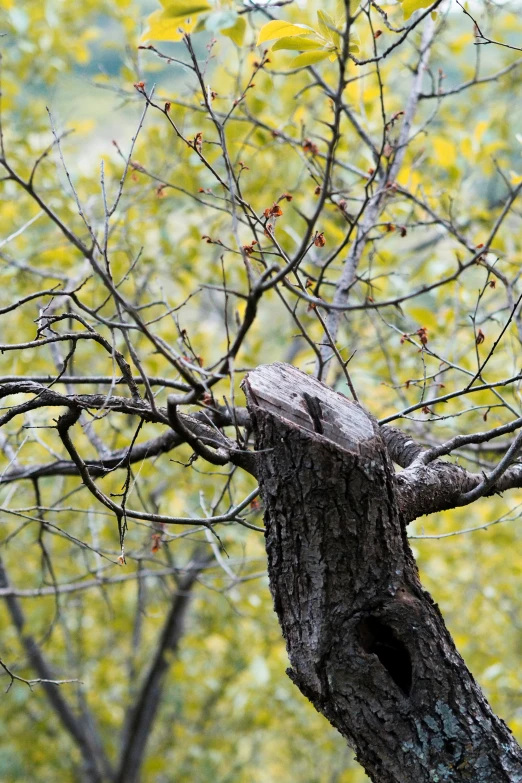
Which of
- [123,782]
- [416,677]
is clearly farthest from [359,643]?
[123,782]

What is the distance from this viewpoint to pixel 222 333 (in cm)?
800

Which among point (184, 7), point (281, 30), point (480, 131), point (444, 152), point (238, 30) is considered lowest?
point (281, 30)

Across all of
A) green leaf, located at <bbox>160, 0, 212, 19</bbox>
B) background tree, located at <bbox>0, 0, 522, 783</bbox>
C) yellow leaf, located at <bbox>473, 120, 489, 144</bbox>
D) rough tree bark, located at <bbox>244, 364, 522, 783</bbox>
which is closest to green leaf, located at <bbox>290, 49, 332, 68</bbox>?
background tree, located at <bbox>0, 0, 522, 783</bbox>

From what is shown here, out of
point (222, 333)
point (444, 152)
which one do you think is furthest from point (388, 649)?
point (222, 333)

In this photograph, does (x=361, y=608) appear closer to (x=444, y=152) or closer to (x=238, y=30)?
(x=238, y=30)

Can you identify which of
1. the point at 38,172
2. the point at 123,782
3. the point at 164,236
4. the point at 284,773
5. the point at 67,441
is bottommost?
the point at 67,441

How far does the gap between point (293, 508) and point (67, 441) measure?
0.53 metres

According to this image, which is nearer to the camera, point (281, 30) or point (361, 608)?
point (361, 608)

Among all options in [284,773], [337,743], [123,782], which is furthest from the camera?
[284,773]

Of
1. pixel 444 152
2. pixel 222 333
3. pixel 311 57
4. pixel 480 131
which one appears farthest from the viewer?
pixel 222 333

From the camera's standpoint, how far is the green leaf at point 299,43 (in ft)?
5.50

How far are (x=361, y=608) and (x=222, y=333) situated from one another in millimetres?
6588

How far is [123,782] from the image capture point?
571cm

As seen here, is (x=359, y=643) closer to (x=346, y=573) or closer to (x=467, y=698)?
(x=346, y=573)
